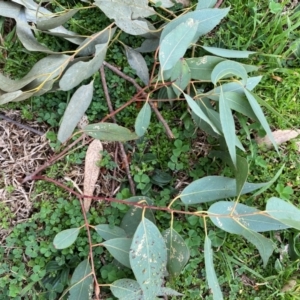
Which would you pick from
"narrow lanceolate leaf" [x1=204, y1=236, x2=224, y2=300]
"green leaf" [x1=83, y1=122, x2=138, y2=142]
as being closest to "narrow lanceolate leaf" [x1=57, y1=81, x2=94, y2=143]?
"green leaf" [x1=83, y1=122, x2=138, y2=142]

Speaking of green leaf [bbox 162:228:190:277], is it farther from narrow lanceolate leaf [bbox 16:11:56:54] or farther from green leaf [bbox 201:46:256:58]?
narrow lanceolate leaf [bbox 16:11:56:54]

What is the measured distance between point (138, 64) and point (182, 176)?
1.67 feet

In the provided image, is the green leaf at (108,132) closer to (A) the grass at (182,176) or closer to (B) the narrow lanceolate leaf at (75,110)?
(B) the narrow lanceolate leaf at (75,110)

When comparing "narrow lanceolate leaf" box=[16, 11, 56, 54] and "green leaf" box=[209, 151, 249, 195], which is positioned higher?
"narrow lanceolate leaf" box=[16, 11, 56, 54]

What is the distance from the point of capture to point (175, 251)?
1.82 m

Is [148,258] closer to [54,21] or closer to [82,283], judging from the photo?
Answer: [82,283]

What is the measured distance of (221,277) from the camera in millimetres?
2023

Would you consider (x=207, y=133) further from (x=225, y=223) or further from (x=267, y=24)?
(x=267, y=24)

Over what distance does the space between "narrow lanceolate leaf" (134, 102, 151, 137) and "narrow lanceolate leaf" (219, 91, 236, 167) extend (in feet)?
0.99

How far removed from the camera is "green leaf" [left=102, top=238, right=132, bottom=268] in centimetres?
183

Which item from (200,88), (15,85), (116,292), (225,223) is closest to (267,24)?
(200,88)

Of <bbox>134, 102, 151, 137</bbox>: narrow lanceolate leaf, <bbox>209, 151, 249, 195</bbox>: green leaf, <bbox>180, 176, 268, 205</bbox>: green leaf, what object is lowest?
<bbox>180, 176, 268, 205</bbox>: green leaf

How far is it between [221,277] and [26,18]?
4.45 feet

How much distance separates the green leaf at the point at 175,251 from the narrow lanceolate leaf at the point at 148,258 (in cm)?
8
